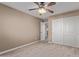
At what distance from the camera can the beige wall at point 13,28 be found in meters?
4.03

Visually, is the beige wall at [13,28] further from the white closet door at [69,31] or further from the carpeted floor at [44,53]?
the white closet door at [69,31]

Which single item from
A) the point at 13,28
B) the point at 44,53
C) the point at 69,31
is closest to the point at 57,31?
the point at 69,31

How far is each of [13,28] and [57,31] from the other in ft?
11.1

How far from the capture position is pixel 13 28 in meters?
4.70

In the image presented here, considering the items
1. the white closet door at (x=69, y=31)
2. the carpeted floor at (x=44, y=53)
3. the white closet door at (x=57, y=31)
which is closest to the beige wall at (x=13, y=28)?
the carpeted floor at (x=44, y=53)

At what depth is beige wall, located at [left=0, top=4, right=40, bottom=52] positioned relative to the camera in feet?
13.2

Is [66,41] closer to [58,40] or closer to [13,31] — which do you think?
[58,40]

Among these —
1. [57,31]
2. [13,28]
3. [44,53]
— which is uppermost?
[13,28]

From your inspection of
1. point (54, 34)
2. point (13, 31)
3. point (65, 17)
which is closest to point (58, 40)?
point (54, 34)

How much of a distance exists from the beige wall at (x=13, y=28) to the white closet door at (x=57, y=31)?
1.97 m

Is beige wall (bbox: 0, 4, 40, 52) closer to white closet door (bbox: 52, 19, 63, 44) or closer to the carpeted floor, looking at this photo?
the carpeted floor

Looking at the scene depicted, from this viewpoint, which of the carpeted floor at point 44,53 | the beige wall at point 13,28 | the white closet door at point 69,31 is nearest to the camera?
the carpeted floor at point 44,53

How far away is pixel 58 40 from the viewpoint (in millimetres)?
6508

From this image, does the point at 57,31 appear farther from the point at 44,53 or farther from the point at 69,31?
the point at 44,53
